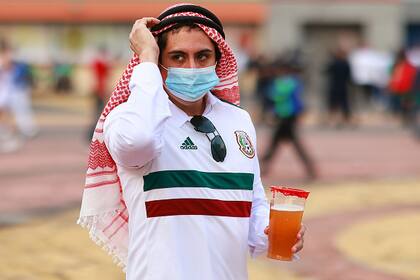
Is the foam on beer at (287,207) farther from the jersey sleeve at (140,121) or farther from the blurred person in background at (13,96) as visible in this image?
the blurred person in background at (13,96)

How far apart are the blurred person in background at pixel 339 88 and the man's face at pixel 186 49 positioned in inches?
742

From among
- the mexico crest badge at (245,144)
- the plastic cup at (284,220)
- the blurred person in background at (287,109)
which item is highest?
the mexico crest badge at (245,144)

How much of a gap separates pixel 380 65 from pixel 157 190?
26177 millimetres

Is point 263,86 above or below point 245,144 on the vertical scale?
below

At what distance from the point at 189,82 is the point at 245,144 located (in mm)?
326

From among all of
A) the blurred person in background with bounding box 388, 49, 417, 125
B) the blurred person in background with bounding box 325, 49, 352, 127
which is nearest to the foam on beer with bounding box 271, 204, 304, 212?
→ the blurred person in background with bounding box 388, 49, 417, 125

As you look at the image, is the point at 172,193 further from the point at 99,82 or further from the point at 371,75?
the point at 371,75

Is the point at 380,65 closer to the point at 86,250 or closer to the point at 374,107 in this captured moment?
the point at 374,107

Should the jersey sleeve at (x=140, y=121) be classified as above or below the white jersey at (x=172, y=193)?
above

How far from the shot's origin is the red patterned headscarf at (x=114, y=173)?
3.26 meters

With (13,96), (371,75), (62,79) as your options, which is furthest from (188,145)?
(62,79)

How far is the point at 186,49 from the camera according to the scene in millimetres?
3215

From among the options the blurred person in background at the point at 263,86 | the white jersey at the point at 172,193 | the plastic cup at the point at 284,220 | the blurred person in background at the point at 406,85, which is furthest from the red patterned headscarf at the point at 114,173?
the blurred person in background at the point at 263,86

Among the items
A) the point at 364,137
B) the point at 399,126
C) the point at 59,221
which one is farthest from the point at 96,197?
the point at 399,126
